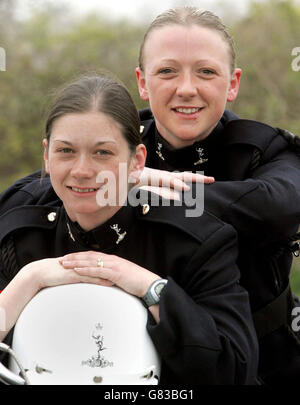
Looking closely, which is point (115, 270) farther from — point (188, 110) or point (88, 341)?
point (188, 110)

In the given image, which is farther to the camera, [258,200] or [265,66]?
[265,66]

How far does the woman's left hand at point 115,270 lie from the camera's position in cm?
233

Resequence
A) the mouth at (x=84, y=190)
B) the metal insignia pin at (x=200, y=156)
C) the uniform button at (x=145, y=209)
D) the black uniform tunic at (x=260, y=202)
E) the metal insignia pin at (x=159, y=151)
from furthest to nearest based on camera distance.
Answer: the metal insignia pin at (x=159, y=151) < the metal insignia pin at (x=200, y=156) < the black uniform tunic at (x=260, y=202) < the uniform button at (x=145, y=209) < the mouth at (x=84, y=190)

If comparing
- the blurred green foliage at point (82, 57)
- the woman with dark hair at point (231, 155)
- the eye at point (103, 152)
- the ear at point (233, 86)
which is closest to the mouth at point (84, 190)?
the eye at point (103, 152)

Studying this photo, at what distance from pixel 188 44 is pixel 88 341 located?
1.19 meters

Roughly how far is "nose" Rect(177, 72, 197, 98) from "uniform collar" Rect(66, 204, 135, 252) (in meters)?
0.52

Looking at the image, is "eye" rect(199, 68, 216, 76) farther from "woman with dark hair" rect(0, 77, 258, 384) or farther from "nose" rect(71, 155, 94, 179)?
"nose" rect(71, 155, 94, 179)

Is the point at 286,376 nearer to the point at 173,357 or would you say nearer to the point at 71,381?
the point at 173,357

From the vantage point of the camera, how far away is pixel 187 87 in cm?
278

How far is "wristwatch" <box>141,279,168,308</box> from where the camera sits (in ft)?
7.62

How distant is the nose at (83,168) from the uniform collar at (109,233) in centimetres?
21

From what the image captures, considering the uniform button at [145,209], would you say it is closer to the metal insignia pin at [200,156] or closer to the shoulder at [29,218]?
the shoulder at [29,218]

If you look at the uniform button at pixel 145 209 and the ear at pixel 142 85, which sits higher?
the ear at pixel 142 85

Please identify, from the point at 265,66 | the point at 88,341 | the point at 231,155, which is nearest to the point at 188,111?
the point at 231,155
